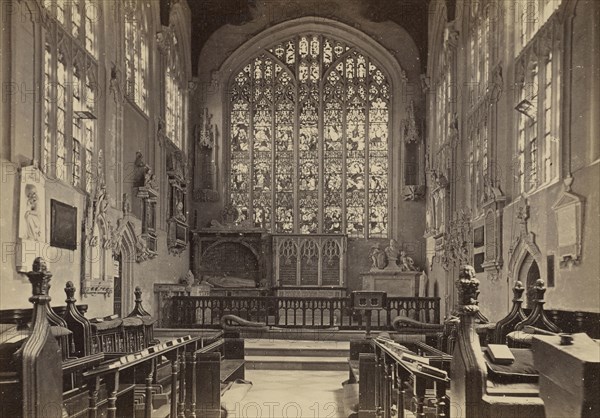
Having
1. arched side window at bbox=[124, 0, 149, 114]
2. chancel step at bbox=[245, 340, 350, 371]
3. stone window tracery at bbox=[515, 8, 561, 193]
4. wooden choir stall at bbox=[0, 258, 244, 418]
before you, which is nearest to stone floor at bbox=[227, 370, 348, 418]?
chancel step at bbox=[245, 340, 350, 371]

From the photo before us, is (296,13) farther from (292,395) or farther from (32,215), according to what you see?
(292,395)

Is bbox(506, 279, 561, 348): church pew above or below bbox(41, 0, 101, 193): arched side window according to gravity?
below

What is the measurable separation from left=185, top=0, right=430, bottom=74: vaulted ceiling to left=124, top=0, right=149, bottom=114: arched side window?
5.30 meters

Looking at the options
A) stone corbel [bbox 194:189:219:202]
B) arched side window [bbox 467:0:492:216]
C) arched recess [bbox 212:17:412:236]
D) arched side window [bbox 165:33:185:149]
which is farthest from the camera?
arched recess [bbox 212:17:412:236]

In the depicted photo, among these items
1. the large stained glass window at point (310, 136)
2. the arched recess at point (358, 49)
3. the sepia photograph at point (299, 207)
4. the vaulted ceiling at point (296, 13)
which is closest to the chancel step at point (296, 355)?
the sepia photograph at point (299, 207)

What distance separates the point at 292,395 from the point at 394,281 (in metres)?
11.3

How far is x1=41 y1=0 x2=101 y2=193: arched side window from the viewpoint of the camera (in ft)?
38.0

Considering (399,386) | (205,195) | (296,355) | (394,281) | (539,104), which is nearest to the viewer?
(399,386)

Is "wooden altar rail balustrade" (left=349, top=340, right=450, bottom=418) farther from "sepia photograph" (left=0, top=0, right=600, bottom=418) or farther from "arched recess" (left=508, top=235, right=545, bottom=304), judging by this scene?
"arched recess" (left=508, top=235, right=545, bottom=304)

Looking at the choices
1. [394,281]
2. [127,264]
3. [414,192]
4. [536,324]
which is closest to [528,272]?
[536,324]

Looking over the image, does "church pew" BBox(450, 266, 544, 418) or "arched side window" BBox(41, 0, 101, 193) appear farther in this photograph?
"arched side window" BBox(41, 0, 101, 193)

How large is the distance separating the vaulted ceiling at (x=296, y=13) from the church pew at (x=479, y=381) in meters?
19.1

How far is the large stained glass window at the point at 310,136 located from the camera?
76.4 feet

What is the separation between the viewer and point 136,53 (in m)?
16.9
